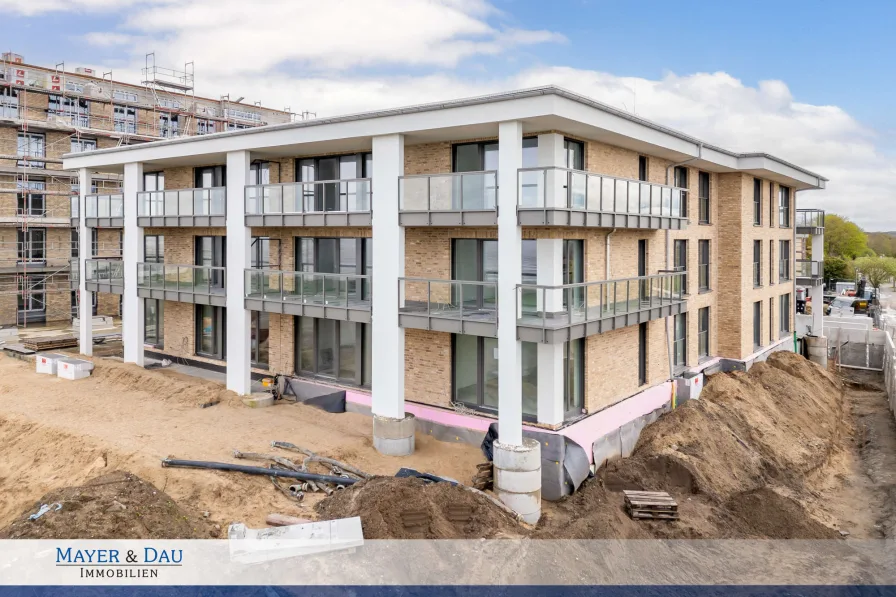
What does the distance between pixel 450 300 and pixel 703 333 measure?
1004 centimetres

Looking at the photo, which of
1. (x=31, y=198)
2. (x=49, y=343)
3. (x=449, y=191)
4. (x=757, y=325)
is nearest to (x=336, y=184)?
(x=449, y=191)

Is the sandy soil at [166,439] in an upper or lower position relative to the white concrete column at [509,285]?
lower

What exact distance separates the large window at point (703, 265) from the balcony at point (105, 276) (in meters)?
17.6

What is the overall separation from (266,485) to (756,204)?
60.9 ft

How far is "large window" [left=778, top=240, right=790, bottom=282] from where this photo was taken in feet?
83.7

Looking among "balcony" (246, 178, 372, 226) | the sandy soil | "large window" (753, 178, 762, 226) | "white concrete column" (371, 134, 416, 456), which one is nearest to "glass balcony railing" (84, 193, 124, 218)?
the sandy soil

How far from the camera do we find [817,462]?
1636cm

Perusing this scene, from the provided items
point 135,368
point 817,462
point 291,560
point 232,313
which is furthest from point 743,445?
point 135,368

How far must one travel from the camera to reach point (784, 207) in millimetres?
25500

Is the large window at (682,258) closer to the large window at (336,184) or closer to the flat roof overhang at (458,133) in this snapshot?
the flat roof overhang at (458,133)

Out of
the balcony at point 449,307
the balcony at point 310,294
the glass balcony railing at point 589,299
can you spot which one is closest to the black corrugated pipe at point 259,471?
the balcony at point 449,307

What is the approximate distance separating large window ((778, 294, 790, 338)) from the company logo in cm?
2404

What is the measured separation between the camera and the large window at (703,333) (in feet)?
66.5

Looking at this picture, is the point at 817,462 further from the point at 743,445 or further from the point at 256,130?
the point at 256,130
